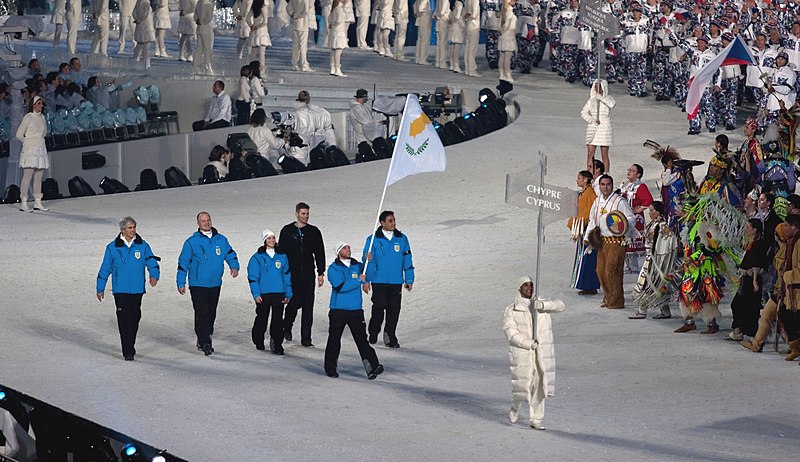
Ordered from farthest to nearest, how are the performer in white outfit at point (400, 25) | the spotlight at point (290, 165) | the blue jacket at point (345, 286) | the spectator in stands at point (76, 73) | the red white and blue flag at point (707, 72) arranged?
the performer in white outfit at point (400, 25)
the spectator in stands at point (76, 73)
the spotlight at point (290, 165)
the red white and blue flag at point (707, 72)
the blue jacket at point (345, 286)

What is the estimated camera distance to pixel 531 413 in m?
12.9

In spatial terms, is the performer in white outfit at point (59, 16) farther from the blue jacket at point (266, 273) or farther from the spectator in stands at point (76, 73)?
the blue jacket at point (266, 273)

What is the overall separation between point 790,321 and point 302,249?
444cm

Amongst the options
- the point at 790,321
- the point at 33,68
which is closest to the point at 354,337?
the point at 790,321

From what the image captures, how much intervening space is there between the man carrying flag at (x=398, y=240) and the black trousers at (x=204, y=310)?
4.70 ft

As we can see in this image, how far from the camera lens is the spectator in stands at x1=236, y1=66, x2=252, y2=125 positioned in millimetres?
27906

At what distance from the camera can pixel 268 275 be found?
15688mm

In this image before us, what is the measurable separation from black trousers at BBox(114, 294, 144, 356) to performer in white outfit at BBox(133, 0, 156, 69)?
18.0 meters

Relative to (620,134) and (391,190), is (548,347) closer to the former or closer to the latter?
(391,190)

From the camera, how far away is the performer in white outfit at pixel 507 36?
31.9 meters

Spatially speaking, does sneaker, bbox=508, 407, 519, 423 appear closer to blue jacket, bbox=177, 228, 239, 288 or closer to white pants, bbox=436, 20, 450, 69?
blue jacket, bbox=177, 228, 239, 288

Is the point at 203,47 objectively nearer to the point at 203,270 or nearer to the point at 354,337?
the point at 203,270

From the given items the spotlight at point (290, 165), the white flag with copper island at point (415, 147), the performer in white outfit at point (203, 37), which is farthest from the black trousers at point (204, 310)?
the performer in white outfit at point (203, 37)

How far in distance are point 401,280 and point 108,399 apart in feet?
10.7
